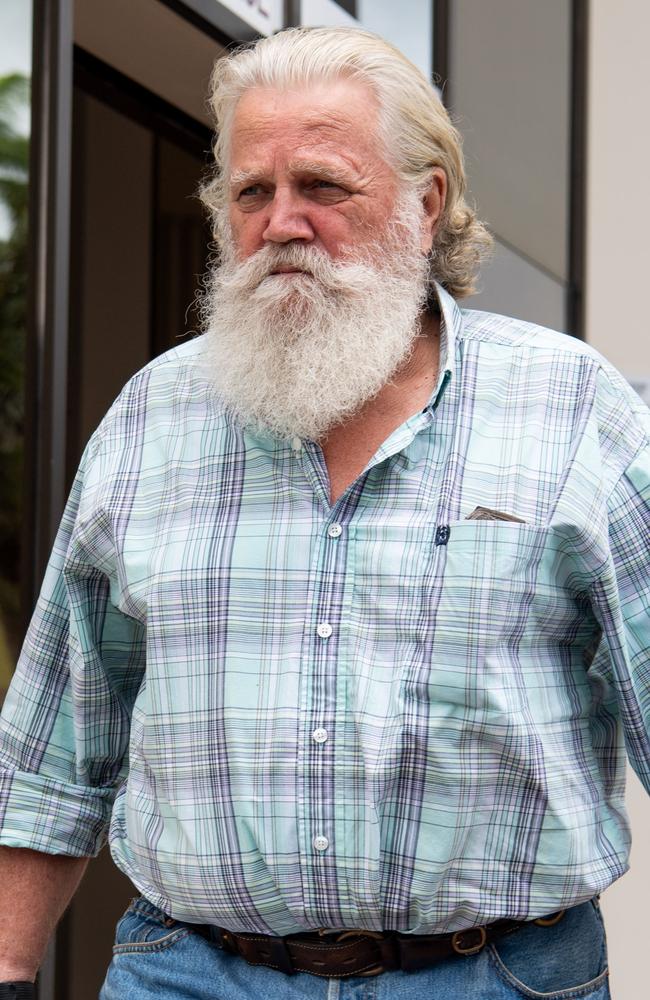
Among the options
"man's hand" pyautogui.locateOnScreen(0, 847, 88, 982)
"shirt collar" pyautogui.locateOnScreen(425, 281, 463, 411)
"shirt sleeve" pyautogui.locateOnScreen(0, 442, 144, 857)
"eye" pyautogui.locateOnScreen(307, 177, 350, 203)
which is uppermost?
"eye" pyautogui.locateOnScreen(307, 177, 350, 203)

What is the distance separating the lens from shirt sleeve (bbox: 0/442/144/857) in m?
2.26

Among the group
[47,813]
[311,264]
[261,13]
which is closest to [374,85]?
[311,264]

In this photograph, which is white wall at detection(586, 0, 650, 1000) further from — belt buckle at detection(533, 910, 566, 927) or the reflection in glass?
belt buckle at detection(533, 910, 566, 927)

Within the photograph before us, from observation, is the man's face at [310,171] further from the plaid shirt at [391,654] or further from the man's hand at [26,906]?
the man's hand at [26,906]

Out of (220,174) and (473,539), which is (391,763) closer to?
(473,539)

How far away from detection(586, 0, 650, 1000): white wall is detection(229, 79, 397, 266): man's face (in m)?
5.60

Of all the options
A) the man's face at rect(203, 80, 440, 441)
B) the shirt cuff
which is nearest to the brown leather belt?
the shirt cuff

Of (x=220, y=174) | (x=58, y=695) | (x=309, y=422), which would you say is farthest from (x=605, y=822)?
(x=220, y=174)

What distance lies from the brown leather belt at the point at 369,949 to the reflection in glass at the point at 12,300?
1.56 metres

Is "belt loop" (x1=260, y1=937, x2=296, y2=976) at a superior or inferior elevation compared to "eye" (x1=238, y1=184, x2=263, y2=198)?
inferior

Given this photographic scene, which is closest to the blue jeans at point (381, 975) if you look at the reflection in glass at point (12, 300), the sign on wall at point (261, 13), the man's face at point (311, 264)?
the man's face at point (311, 264)

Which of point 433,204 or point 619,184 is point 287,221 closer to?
point 433,204

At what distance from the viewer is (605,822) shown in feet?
6.63

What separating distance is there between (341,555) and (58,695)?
597 millimetres
